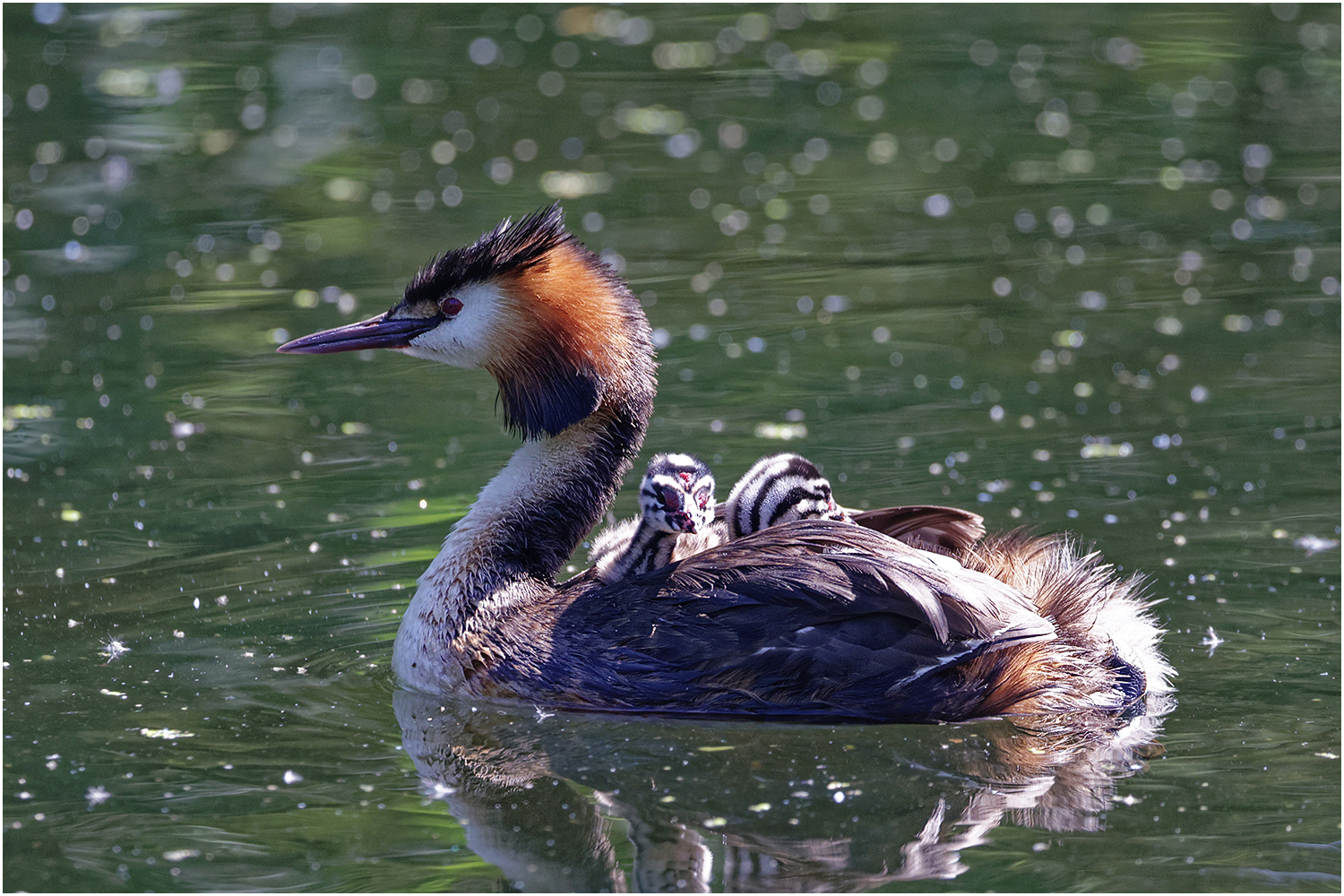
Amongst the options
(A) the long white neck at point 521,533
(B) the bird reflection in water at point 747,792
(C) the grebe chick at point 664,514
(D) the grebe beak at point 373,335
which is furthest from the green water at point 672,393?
(D) the grebe beak at point 373,335

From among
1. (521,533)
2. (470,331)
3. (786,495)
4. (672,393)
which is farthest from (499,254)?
(672,393)

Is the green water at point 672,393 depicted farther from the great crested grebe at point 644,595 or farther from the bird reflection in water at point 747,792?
the great crested grebe at point 644,595

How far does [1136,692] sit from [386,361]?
18.3 ft

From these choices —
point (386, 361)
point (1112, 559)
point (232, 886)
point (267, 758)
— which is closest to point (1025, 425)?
point (1112, 559)

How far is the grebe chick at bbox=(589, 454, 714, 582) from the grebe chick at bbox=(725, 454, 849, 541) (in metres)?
0.22

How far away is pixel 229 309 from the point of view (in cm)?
1077

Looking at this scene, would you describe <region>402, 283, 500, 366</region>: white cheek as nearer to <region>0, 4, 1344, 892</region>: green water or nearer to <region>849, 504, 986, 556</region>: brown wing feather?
<region>0, 4, 1344, 892</region>: green water

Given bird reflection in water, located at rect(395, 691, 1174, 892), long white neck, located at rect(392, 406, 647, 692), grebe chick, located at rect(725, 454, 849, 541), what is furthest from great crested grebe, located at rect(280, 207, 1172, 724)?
grebe chick, located at rect(725, 454, 849, 541)

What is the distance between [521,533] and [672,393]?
293 cm

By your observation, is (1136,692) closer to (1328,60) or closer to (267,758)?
(267,758)

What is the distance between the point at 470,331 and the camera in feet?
21.2

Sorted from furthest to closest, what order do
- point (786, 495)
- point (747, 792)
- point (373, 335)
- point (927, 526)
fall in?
point (373, 335)
point (927, 526)
point (786, 495)
point (747, 792)

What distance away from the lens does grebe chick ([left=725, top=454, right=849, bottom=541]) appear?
626 centimetres

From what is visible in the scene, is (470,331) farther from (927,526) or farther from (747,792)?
(747,792)
